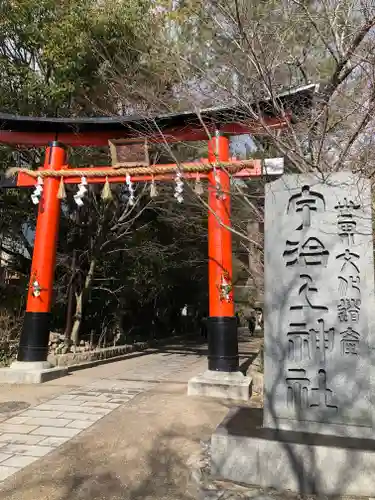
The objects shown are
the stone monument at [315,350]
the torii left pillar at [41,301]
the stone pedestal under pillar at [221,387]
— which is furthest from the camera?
the torii left pillar at [41,301]

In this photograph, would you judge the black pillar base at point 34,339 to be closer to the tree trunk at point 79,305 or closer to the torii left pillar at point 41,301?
the torii left pillar at point 41,301

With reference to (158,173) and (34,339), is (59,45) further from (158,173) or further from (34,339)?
(34,339)

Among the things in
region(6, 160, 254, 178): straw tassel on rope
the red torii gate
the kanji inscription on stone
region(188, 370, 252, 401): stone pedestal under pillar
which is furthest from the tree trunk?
the kanji inscription on stone

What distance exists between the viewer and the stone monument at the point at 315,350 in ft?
12.0

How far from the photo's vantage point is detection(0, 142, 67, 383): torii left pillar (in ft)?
27.6

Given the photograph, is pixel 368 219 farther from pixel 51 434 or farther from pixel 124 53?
pixel 124 53

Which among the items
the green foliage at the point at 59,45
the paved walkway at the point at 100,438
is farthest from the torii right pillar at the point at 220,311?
the green foliage at the point at 59,45

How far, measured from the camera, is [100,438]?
4.94m

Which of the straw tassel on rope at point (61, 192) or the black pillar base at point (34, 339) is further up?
the straw tassel on rope at point (61, 192)

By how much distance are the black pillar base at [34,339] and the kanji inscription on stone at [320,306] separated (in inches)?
232

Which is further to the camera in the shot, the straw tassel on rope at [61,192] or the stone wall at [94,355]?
the stone wall at [94,355]

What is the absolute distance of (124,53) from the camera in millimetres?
12000

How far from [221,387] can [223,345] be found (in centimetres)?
84

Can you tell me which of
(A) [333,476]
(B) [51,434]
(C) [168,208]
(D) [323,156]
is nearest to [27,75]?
(C) [168,208]
